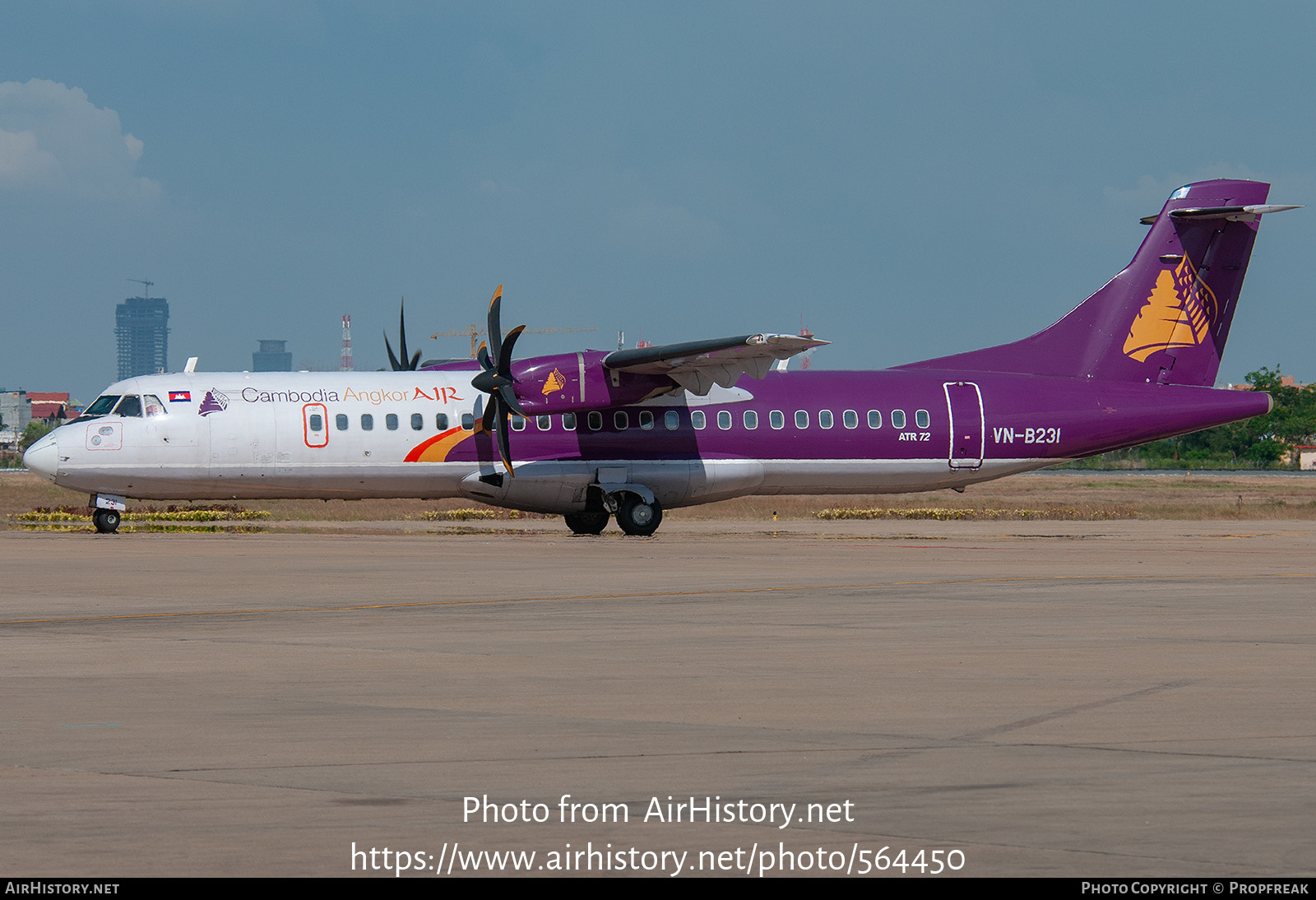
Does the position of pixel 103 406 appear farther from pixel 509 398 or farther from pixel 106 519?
pixel 509 398

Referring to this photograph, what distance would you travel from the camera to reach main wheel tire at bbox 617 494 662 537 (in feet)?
110

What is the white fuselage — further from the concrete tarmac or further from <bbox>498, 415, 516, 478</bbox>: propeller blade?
the concrete tarmac

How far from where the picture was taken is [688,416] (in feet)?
113

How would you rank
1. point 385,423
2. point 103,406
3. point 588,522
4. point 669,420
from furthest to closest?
1. point 588,522
2. point 669,420
3. point 385,423
4. point 103,406

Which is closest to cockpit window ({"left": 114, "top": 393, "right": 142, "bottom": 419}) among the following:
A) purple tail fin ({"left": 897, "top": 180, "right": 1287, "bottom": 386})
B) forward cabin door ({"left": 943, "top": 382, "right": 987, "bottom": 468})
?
purple tail fin ({"left": 897, "top": 180, "right": 1287, "bottom": 386})

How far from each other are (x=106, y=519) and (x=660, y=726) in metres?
27.4

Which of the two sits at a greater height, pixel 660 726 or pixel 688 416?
pixel 688 416

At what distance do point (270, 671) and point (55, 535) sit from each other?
77.7ft

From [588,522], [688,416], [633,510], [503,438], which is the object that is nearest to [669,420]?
[688,416]

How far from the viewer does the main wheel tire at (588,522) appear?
35.4 metres

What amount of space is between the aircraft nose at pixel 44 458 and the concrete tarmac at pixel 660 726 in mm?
12556

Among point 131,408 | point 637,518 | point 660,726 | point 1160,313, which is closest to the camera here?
point 660,726

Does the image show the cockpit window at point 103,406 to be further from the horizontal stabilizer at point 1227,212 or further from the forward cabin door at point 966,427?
the horizontal stabilizer at point 1227,212

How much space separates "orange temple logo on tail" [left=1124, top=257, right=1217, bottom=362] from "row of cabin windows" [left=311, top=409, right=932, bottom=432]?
21.0 ft
